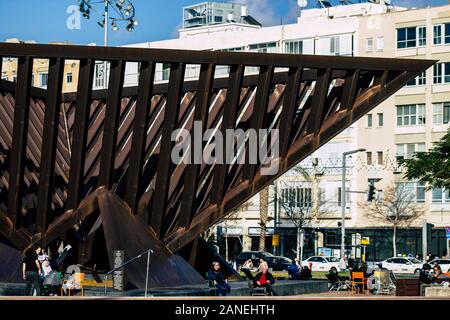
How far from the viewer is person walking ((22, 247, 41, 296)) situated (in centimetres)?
3619

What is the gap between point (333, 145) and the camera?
92.6 meters

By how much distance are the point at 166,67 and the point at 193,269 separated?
61.9 metres

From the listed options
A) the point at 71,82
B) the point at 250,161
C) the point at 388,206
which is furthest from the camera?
the point at 71,82

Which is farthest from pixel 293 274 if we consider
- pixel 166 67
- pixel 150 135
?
pixel 166 67

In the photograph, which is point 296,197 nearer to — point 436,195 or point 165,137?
point 436,195

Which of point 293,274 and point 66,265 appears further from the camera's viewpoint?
point 293,274

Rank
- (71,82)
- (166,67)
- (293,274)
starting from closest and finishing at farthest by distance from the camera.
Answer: (293,274), (166,67), (71,82)

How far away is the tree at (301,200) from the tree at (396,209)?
183 inches

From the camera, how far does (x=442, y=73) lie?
8756 cm

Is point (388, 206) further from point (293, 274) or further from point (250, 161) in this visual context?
point (250, 161)

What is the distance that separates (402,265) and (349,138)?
1698 centimetres

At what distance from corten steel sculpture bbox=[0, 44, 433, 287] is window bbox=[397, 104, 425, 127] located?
47358 mm

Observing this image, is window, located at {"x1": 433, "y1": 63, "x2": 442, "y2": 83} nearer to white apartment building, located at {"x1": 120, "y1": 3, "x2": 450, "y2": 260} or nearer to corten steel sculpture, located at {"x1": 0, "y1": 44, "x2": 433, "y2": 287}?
white apartment building, located at {"x1": 120, "y1": 3, "x2": 450, "y2": 260}

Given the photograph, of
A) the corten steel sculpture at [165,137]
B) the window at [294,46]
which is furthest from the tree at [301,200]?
the corten steel sculpture at [165,137]
